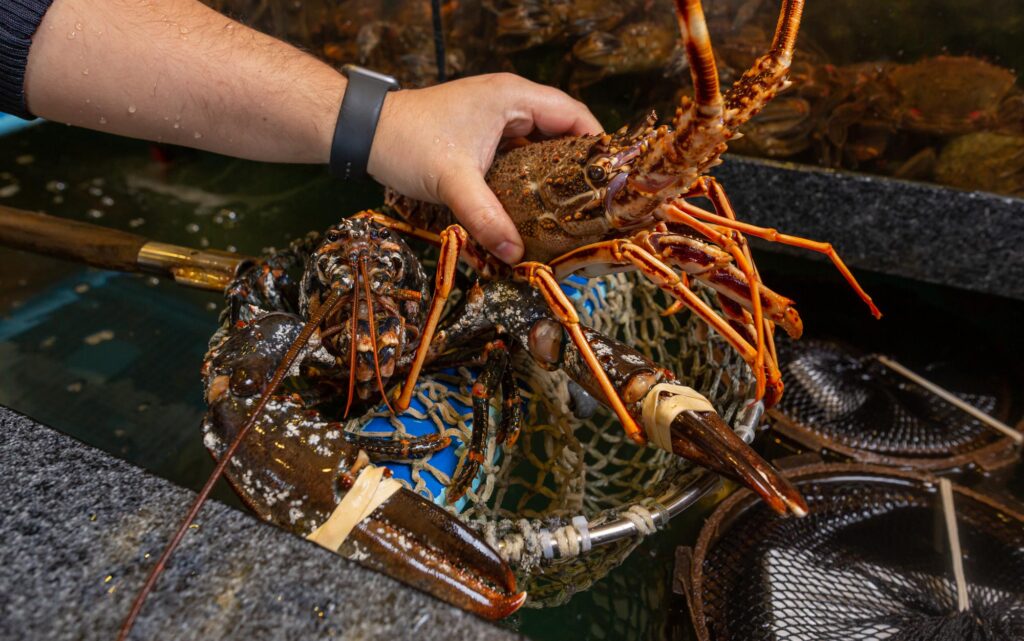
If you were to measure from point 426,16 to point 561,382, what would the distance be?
151cm

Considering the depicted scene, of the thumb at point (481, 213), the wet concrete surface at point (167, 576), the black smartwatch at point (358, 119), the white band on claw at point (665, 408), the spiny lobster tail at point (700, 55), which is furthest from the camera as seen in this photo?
the black smartwatch at point (358, 119)

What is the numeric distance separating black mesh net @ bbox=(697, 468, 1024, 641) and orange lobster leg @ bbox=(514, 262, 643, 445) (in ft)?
1.64

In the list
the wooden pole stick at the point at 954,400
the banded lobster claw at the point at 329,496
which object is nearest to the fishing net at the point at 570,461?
the banded lobster claw at the point at 329,496

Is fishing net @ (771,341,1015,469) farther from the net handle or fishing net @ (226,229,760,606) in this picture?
the net handle

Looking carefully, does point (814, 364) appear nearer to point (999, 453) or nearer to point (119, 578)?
point (999, 453)

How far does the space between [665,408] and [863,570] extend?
706 mm

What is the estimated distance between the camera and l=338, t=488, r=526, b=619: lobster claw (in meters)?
0.81

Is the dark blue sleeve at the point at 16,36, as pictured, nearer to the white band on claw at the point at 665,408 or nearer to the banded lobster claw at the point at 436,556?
the banded lobster claw at the point at 436,556

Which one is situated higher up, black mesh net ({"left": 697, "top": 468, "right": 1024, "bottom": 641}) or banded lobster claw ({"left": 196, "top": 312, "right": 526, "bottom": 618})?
banded lobster claw ({"left": 196, "top": 312, "right": 526, "bottom": 618})

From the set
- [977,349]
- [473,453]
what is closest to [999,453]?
[977,349]

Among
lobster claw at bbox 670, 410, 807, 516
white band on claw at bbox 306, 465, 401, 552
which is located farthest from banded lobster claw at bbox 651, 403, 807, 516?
white band on claw at bbox 306, 465, 401, 552

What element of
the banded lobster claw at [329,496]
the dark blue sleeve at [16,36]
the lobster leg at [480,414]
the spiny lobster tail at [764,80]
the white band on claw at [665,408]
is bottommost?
the lobster leg at [480,414]

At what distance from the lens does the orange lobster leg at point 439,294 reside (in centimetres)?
110

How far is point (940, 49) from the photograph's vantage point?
74.4 inches
